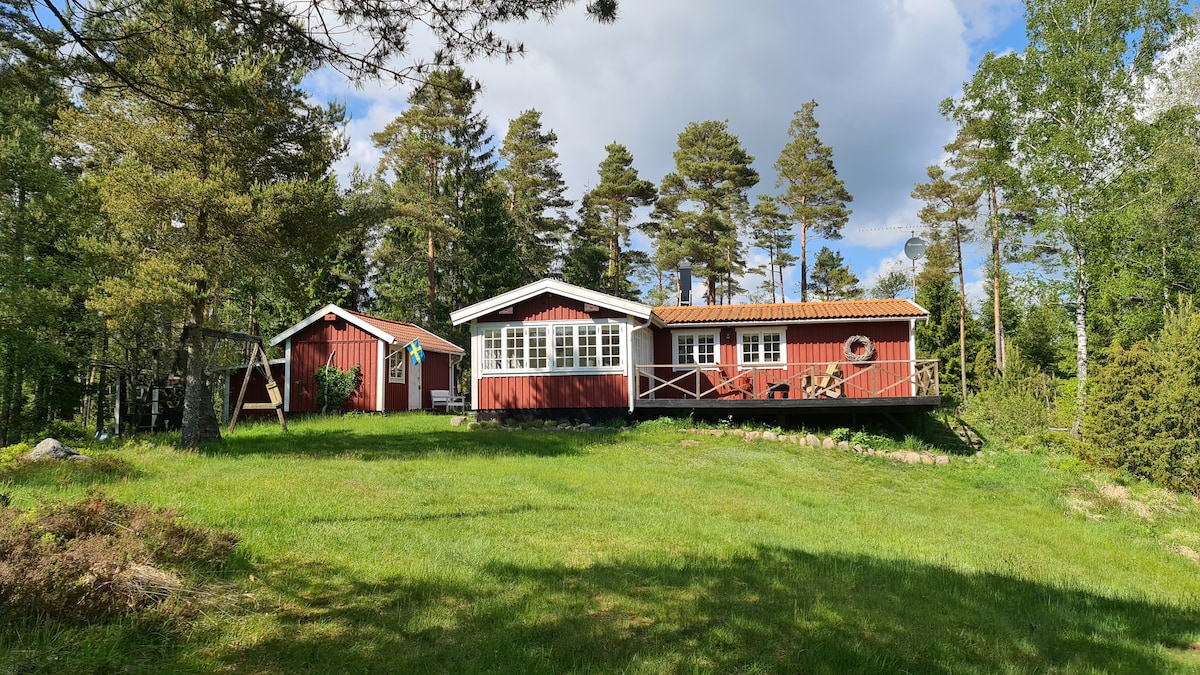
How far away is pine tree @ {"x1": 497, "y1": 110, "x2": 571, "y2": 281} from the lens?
35.6 meters

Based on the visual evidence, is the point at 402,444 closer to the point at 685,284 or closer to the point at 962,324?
the point at 685,284

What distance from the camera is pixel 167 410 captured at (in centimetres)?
1789

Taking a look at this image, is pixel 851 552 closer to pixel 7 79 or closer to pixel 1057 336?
pixel 7 79

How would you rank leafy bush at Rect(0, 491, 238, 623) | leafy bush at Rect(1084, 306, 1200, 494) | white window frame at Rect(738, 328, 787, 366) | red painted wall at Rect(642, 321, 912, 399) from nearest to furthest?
leafy bush at Rect(0, 491, 238, 623) < leafy bush at Rect(1084, 306, 1200, 494) < red painted wall at Rect(642, 321, 912, 399) < white window frame at Rect(738, 328, 787, 366)

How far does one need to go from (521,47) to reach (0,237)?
14768 mm

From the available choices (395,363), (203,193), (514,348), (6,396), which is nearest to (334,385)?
(395,363)

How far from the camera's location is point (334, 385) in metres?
21.3

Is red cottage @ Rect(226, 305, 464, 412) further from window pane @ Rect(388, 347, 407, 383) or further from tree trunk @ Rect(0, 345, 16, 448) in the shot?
tree trunk @ Rect(0, 345, 16, 448)

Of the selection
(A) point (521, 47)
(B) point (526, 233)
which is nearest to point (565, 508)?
(A) point (521, 47)

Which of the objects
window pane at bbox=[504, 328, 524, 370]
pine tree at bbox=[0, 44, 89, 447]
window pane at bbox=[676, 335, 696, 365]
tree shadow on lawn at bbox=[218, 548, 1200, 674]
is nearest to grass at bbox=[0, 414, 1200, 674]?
tree shadow on lawn at bbox=[218, 548, 1200, 674]

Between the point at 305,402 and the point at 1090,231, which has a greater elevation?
the point at 1090,231

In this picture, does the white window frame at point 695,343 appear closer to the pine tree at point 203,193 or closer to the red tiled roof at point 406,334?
the red tiled roof at point 406,334

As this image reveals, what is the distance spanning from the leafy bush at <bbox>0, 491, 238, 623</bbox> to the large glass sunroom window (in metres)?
12.5

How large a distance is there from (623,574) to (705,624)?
1.08 metres
